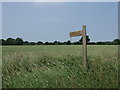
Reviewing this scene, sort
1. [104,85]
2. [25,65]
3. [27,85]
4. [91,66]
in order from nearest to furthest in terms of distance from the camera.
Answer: [104,85] < [27,85] < [91,66] < [25,65]

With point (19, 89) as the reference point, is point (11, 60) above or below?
above

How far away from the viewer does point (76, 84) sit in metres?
4.53

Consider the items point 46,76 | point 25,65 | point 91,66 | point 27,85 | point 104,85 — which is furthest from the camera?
point 25,65

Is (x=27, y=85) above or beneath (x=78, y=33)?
→ beneath

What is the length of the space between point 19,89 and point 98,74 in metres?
2.05

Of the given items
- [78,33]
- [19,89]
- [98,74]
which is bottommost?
[19,89]

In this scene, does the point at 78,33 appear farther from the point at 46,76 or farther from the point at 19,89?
the point at 19,89

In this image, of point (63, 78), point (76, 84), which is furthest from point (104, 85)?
point (63, 78)

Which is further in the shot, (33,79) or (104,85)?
(33,79)

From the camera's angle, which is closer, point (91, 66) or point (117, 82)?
point (117, 82)

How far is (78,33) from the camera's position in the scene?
6293mm

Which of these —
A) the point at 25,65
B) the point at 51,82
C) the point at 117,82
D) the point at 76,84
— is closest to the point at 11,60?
the point at 25,65

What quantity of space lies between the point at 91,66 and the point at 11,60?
3.25 metres

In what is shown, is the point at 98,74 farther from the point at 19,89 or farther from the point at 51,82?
the point at 19,89
